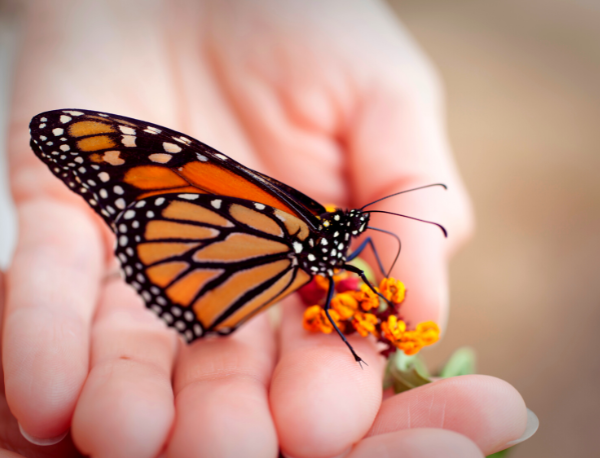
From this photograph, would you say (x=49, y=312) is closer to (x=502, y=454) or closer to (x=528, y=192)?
(x=502, y=454)

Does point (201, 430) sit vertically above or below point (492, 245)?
below

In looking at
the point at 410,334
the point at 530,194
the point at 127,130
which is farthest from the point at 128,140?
the point at 530,194

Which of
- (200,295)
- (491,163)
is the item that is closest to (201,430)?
(200,295)

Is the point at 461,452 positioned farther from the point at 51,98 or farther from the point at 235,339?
the point at 51,98

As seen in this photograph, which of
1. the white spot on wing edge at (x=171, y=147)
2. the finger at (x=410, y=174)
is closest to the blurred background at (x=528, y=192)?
the finger at (x=410, y=174)

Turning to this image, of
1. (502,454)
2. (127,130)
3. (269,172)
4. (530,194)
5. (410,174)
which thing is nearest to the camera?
(127,130)

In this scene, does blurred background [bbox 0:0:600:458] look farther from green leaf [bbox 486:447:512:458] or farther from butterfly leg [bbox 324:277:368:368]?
butterfly leg [bbox 324:277:368:368]
